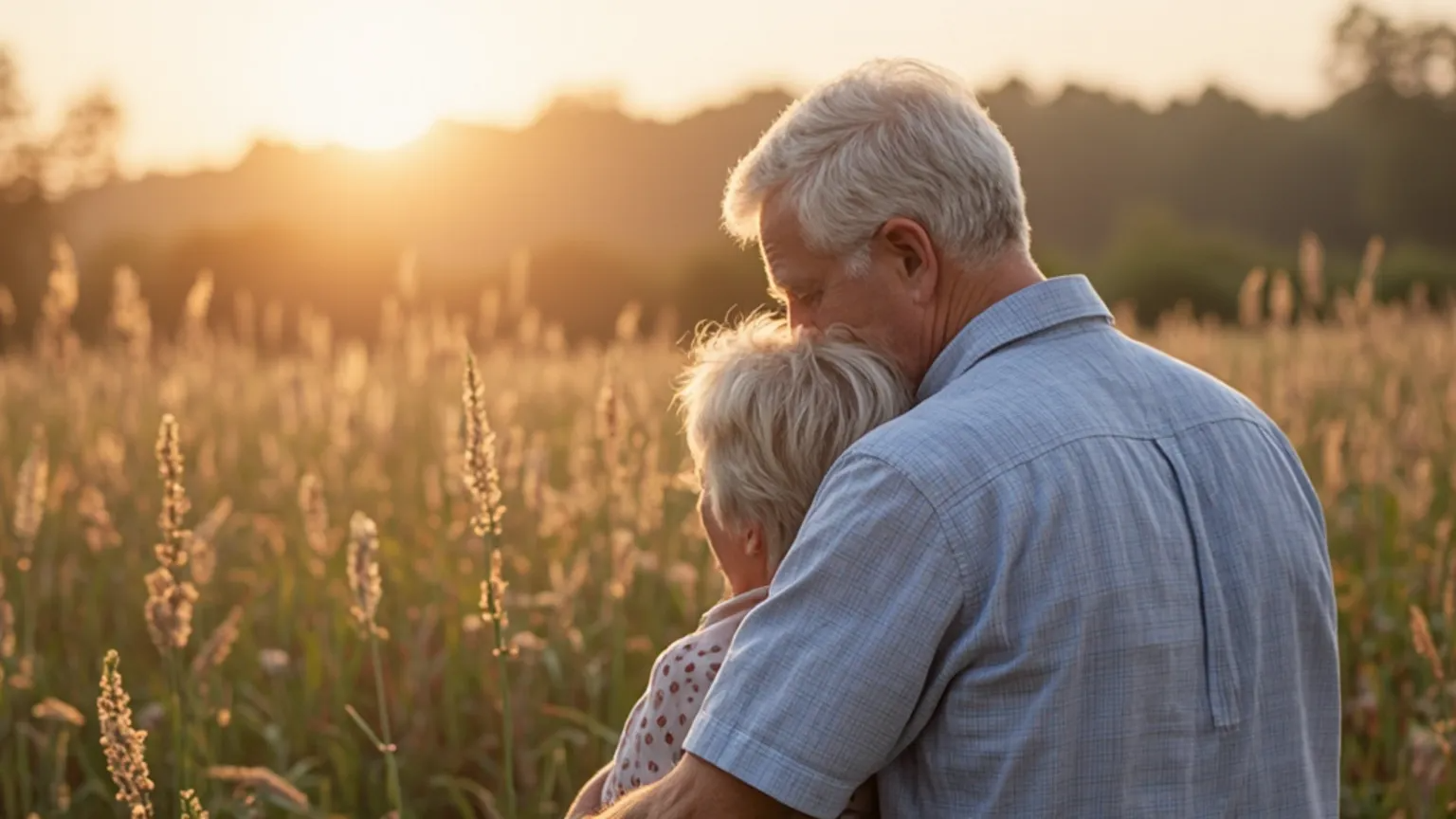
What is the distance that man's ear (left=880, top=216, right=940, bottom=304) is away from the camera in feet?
→ 6.83

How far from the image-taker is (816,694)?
1642mm

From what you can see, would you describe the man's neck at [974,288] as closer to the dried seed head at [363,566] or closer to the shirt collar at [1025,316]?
the shirt collar at [1025,316]

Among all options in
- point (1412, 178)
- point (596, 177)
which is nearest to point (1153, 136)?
point (1412, 178)

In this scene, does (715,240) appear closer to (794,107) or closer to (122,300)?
(122,300)

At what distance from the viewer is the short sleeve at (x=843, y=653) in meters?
1.64

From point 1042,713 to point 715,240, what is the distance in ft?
126

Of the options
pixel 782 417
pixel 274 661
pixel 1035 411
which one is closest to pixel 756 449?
pixel 782 417

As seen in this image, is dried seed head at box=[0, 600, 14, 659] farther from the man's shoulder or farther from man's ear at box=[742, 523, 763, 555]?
the man's shoulder

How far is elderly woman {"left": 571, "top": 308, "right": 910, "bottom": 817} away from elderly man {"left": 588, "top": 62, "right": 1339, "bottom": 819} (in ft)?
0.68

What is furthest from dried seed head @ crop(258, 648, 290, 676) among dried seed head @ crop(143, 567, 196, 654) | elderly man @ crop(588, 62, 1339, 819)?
elderly man @ crop(588, 62, 1339, 819)

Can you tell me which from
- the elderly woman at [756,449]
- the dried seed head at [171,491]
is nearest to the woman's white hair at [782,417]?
the elderly woman at [756,449]

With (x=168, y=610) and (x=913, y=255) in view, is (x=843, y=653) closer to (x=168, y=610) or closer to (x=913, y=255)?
(x=913, y=255)

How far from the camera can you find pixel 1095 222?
55188 millimetres

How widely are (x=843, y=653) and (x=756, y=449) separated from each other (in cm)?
55
